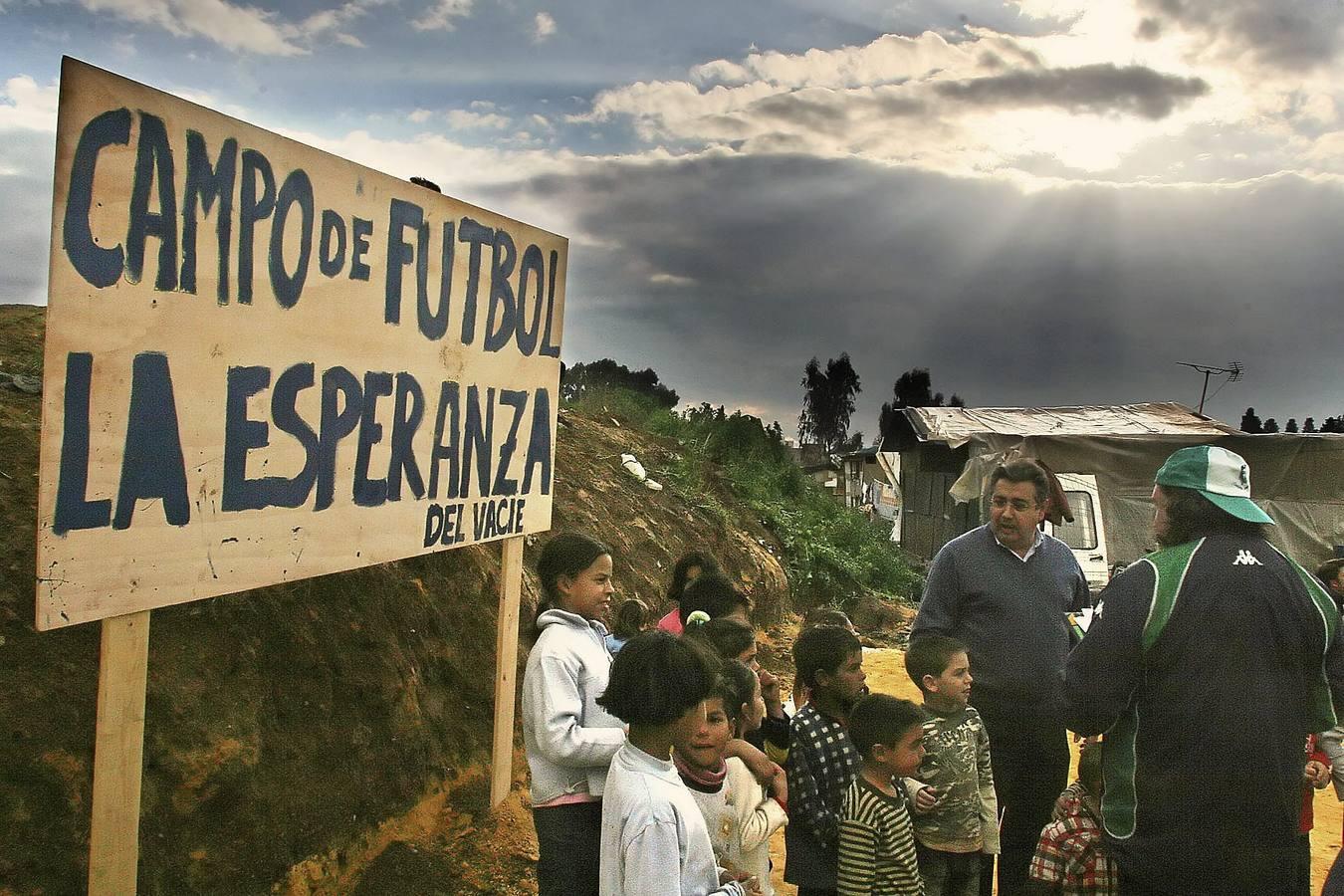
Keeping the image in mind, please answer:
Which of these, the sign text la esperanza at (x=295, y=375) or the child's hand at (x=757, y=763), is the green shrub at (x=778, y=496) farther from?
the child's hand at (x=757, y=763)

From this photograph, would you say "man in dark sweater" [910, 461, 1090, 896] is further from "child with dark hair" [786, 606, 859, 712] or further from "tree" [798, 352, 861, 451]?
"tree" [798, 352, 861, 451]

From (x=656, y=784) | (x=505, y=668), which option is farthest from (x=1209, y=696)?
(x=505, y=668)

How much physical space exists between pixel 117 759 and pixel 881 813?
209 cm

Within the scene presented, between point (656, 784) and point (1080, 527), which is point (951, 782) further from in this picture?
point (1080, 527)

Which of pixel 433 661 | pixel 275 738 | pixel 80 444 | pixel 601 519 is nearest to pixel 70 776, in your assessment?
pixel 275 738

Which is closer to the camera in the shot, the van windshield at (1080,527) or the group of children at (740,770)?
the group of children at (740,770)

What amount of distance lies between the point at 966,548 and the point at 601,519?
5.60 metres

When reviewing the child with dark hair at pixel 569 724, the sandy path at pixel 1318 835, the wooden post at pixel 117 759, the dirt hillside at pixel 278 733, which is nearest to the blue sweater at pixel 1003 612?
the sandy path at pixel 1318 835

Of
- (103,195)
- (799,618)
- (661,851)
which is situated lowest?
(799,618)

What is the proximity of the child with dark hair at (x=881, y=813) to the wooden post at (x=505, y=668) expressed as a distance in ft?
6.65

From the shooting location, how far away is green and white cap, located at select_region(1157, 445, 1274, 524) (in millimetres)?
2529

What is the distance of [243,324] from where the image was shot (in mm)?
2836

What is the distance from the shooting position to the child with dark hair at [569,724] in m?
2.68

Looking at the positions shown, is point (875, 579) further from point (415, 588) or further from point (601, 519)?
point (415, 588)
